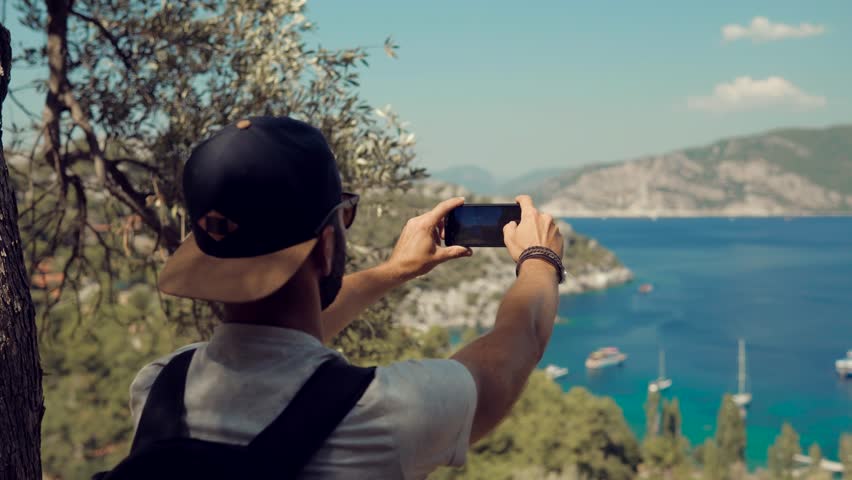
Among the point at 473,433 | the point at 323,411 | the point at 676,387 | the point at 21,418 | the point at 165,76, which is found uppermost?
the point at 165,76

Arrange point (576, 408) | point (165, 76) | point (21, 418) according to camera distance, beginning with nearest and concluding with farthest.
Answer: point (21, 418) < point (165, 76) < point (576, 408)

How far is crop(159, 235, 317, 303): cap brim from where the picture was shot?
4.29ft

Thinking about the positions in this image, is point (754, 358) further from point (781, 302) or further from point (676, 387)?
point (781, 302)

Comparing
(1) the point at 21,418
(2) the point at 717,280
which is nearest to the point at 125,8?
(1) the point at 21,418

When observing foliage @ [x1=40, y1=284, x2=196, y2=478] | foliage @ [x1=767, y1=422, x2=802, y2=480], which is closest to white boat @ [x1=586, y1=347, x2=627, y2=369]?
foliage @ [x1=767, y1=422, x2=802, y2=480]

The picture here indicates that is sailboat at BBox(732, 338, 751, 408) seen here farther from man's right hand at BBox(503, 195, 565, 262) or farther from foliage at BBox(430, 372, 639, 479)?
man's right hand at BBox(503, 195, 565, 262)

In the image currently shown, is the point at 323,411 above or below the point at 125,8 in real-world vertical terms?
below

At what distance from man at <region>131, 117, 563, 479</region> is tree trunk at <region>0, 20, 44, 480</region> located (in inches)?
37.2

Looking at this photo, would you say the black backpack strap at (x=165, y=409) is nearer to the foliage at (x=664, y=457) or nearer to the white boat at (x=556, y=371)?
the foliage at (x=664, y=457)

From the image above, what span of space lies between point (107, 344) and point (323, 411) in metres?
22.0

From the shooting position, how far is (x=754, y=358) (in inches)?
3182

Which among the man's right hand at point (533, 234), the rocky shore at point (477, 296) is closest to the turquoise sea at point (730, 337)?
the rocky shore at point (477, 296)

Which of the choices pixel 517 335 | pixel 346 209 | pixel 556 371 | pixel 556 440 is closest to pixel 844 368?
pixel 556 371

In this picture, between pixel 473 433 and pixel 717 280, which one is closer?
pixel 473 433
